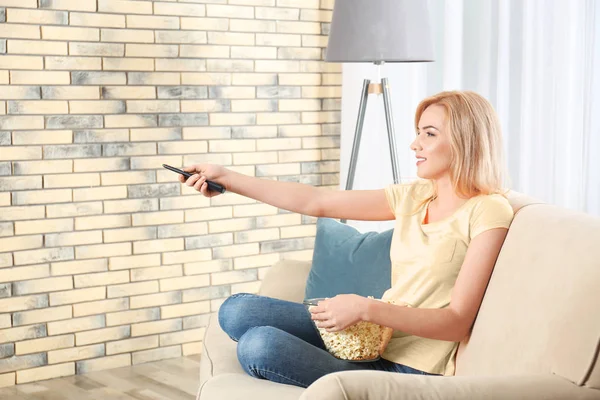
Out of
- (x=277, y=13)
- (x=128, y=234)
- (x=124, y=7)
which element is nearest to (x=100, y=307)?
(x=128, y=234)

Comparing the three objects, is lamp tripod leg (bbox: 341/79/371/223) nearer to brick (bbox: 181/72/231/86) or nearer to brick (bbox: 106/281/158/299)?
brick (bbox: 181/72/231/86)

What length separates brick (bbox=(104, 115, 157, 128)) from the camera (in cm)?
354

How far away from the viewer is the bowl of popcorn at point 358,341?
6.53 ft

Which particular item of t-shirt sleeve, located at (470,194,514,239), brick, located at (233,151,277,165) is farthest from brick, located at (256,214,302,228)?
t-shirt sleeve, located at (470,194,514,239)

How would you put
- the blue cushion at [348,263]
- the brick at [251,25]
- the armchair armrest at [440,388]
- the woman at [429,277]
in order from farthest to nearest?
the brick at [251,25] → the blue cushion at [348,263] → the woman at [429,277] → the armchair armrest at [440,388]

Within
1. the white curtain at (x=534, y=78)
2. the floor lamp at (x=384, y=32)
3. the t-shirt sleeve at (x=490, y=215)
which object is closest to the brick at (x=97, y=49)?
the floor lamp at (x=384, y=32)

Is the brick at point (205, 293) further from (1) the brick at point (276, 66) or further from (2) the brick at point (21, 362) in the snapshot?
(1) the brick at point (276, 66)

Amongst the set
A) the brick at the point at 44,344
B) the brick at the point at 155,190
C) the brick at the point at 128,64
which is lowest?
the brick at the point at 44,344

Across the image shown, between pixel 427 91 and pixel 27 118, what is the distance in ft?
5.60

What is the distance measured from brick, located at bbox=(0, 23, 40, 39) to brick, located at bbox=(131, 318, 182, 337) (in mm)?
1330

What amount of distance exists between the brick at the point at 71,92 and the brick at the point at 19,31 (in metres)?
0.22

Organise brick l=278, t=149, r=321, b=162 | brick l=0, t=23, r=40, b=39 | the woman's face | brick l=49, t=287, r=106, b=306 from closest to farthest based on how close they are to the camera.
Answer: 1. the woman's face
2. brick l=0, t=23, r=40, b=39
3. brick l=49, t=287, r=106, b=306
4. brick l=278, t=149, r=321, b=162

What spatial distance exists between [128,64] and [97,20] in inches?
8.9

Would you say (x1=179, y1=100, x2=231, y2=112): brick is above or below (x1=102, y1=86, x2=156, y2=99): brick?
below
